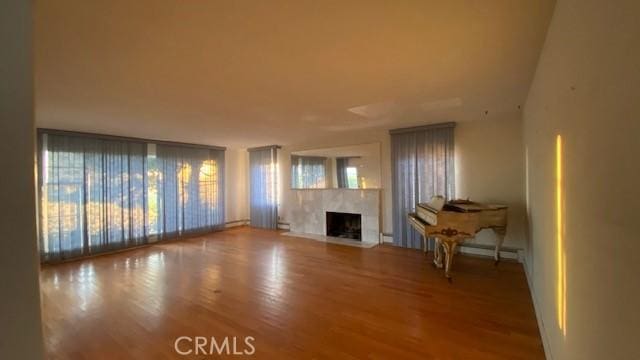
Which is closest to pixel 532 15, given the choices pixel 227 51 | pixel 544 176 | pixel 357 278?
pixel 544 176

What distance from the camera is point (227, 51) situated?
196 cm

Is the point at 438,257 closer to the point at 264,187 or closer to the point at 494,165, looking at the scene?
the point at 494,165

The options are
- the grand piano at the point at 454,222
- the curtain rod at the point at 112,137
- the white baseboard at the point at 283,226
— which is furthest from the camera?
the white baseboard at the point at 283,226

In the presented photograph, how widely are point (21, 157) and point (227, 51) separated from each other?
152cm

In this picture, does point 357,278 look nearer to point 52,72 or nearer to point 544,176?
point 544,176

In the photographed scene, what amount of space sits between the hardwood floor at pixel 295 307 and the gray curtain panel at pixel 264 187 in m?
2.76

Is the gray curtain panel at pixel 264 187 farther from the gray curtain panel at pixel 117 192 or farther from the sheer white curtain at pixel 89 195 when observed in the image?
the sheer white curtain at pixel 89 195

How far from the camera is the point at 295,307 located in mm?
2832

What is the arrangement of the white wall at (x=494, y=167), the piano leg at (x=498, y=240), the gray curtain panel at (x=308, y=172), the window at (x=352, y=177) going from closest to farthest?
the piano leg at (x=498, y=240)
the white wall at (x=494, y=167)
the window at (x=352, y=177)
the gray curtain panel at (x=308, y=172)

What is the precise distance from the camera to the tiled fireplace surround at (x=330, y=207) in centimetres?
557

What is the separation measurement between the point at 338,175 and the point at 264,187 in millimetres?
2402
